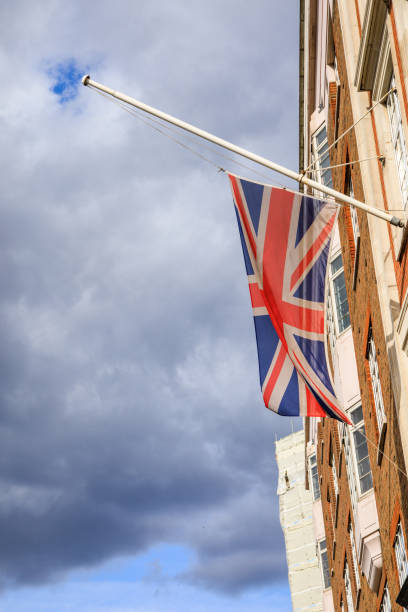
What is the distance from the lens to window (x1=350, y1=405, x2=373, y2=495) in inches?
820

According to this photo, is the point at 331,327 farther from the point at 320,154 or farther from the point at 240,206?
the point at 240,206

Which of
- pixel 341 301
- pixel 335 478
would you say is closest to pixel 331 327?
pixel 341 301

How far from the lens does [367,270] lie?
53.8 ft

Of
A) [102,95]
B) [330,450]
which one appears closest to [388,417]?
[102,95]

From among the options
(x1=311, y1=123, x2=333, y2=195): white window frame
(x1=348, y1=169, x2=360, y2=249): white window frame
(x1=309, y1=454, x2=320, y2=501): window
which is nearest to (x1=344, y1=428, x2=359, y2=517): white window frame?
(x1=348, y1=169, x2=360, y2=249): white window frame

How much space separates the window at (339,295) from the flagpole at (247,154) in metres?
9.55

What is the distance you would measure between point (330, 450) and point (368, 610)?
7.65 m

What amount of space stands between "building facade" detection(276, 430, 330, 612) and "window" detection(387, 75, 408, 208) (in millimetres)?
49612

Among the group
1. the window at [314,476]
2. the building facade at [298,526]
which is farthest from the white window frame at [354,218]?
the building facade at [298,526]

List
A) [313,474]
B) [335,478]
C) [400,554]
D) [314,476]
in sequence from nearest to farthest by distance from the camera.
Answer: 1. [400,554]
2. [335,478]
3. [314,476]
4. [313,474]

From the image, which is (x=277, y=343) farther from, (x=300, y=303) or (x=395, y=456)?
(x=395, y=456)

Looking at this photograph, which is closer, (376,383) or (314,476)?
(376,383)

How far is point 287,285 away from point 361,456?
10.5 m

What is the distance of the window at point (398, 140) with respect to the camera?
13.1 m
